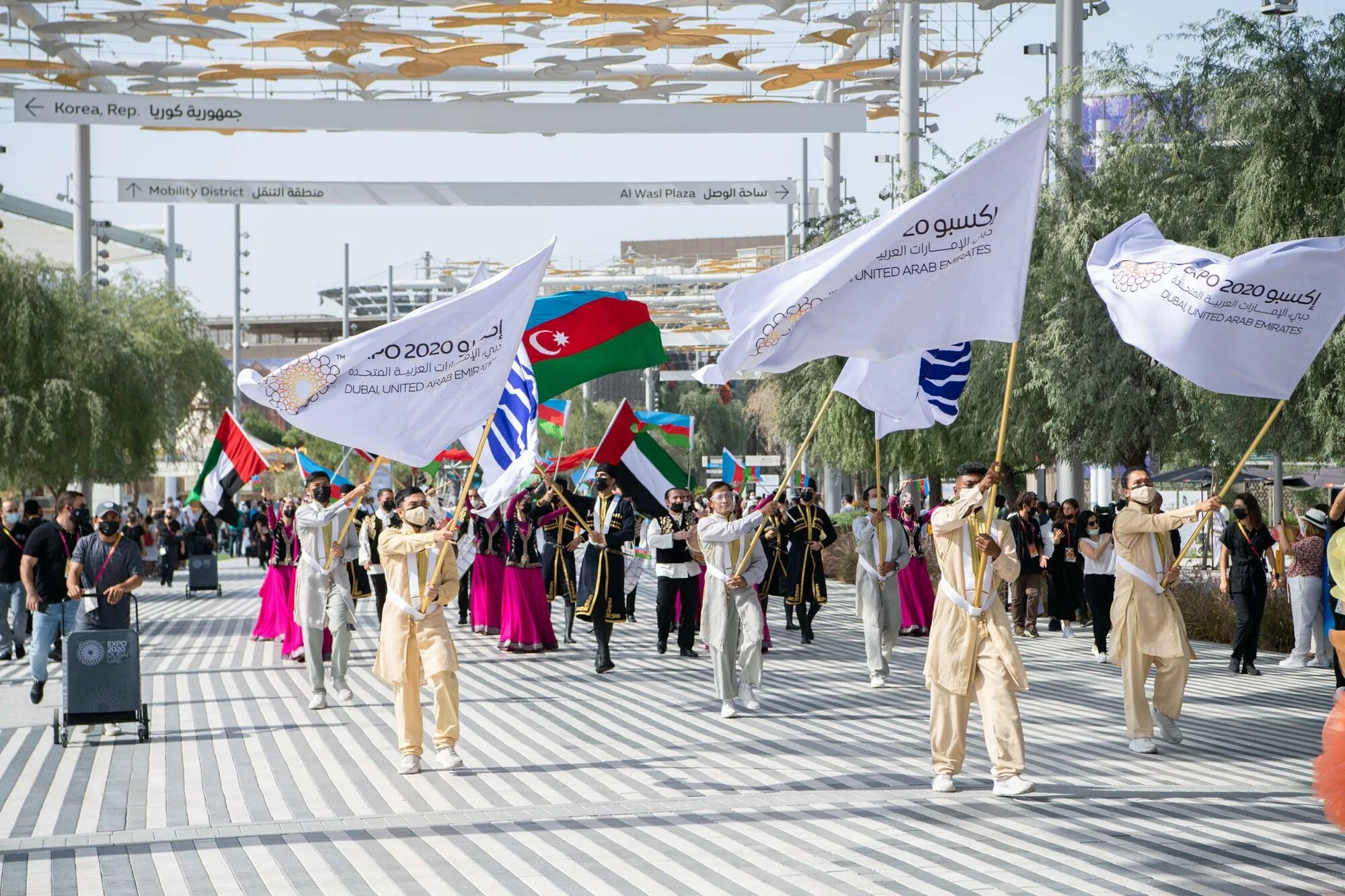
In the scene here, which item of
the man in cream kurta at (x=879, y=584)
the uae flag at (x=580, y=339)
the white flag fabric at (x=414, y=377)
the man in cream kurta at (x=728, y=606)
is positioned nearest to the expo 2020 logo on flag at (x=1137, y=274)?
the man in cream kurta at (x=728, y=606)

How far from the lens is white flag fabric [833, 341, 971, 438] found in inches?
470

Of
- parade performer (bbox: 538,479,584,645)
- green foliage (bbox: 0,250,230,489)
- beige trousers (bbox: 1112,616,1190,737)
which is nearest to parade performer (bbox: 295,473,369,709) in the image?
parade performer (bbox: 538,479,584,645)

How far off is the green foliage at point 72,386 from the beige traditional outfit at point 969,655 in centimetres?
1815

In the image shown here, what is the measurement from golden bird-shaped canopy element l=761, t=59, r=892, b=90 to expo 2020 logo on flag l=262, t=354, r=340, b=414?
875 inches

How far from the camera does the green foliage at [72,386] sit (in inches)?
929

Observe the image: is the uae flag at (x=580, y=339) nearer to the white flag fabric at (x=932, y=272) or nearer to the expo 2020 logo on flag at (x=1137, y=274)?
the expo 2020 logo on flag at (x=1137, y=274)

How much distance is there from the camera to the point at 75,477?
26281 millimetres

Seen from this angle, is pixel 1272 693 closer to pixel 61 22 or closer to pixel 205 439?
pixel 61 22

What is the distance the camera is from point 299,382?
952 cm

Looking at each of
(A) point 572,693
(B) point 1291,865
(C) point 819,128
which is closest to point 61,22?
(C) point 819,128

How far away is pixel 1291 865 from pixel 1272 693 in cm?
639

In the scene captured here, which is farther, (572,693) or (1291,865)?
(572,693)

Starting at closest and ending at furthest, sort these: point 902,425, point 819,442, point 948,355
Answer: point 902,425
point 948,355
point 819,442

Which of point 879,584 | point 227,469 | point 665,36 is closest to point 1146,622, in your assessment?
point 879,584
